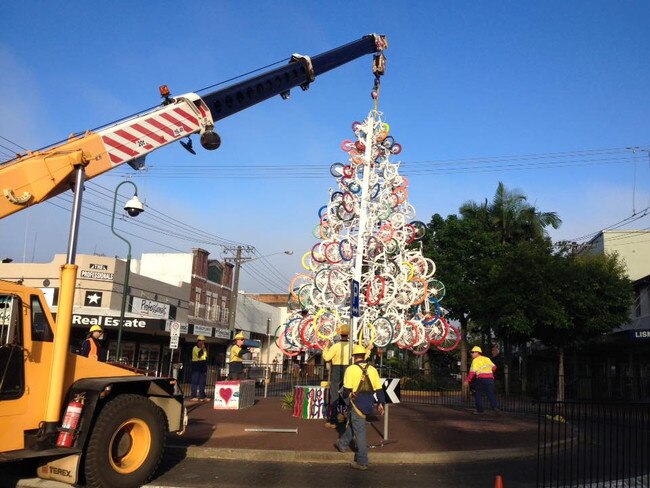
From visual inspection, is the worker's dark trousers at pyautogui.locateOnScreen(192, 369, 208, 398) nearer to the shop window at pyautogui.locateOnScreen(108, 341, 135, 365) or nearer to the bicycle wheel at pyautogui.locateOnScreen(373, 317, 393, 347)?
the bicycle wheel at pyautogui.locateOnScreen(373, 317, 393, 347)

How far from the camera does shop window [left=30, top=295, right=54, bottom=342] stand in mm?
6785

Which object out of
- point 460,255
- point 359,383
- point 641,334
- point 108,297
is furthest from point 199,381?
point 641,334

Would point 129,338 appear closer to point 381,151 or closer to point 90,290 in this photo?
point 90,290

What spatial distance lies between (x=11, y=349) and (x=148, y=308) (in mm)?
26789

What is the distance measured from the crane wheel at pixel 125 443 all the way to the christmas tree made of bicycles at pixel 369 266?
35.1 ft

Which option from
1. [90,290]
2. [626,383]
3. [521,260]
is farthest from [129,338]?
[626,383]

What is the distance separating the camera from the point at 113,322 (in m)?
24.5

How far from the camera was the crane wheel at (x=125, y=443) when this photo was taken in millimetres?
6770

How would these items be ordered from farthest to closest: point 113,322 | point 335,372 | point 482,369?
point 113,322, point 482,369, point 335,372

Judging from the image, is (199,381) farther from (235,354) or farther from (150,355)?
(150,355)

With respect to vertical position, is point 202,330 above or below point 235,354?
above

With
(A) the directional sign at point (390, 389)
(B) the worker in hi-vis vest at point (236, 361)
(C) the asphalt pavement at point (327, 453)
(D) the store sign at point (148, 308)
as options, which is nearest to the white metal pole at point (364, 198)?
(B) the worker in hi-vis vest at point (236, 361)

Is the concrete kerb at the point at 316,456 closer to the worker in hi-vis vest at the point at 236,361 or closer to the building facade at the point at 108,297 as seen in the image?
the worker in hi-vis vest at the point at 236,361

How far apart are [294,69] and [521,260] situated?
15651mm
